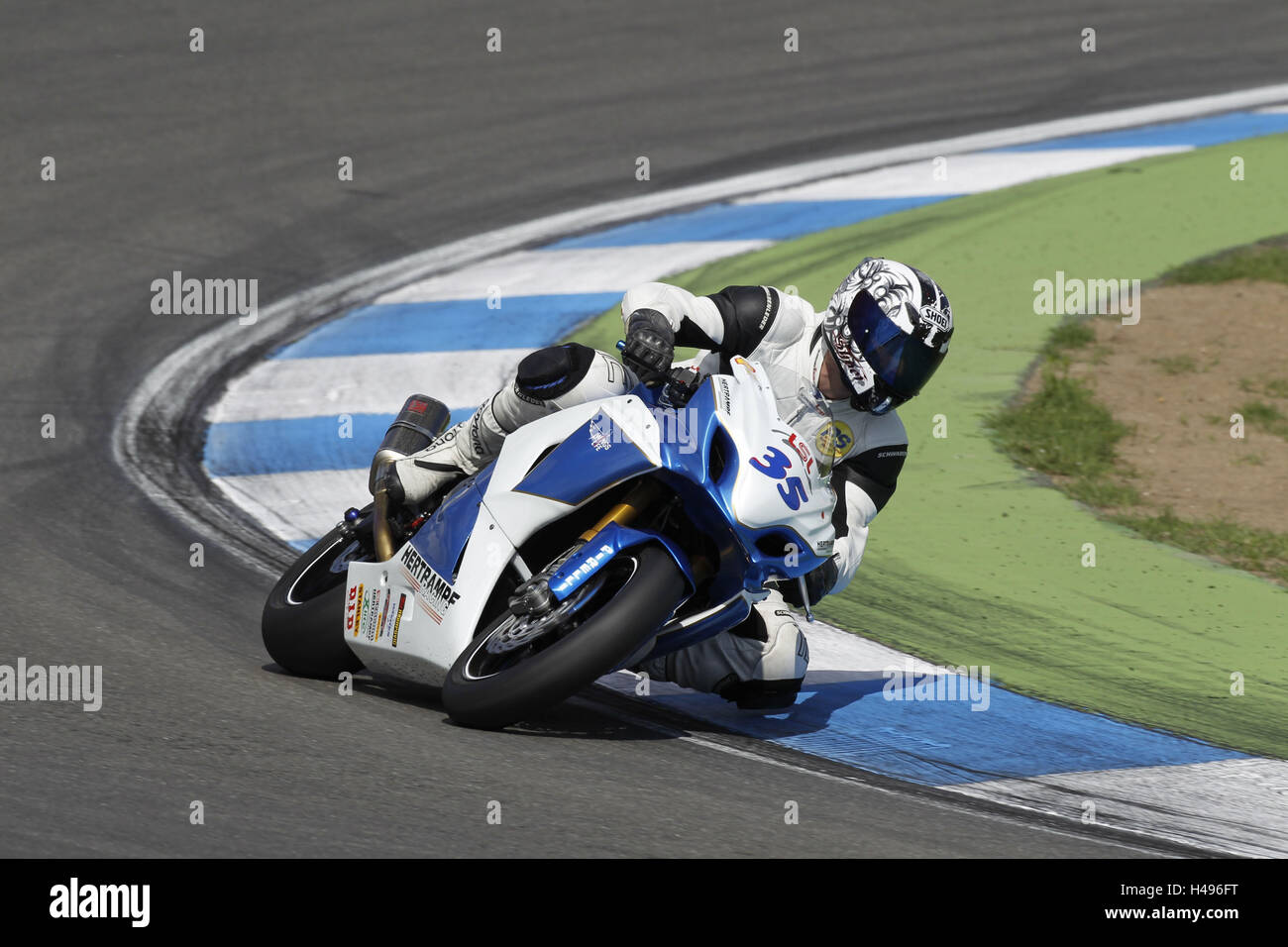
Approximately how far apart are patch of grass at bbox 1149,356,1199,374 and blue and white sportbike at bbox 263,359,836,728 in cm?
463

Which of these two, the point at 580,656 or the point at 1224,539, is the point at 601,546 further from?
the point at 1224,539

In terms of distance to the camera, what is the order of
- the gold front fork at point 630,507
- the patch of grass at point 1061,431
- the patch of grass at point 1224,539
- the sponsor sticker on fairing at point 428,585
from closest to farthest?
the gold front fork at point 630,507 → the sponsor sticker on fairing at point 428,585 → the patch of grass at point 1224,539 → the patch of grass at point 1061,431

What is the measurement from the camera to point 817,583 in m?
5.05

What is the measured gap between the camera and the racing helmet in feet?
16.4

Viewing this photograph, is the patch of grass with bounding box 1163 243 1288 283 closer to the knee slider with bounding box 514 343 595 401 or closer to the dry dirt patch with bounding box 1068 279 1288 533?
the dry dirt patch with bounding box 1068 279 1288 533

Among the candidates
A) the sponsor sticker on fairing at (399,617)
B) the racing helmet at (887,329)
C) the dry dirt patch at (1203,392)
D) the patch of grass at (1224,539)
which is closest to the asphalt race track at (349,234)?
the sponsor sticker on fairing at (399,617)

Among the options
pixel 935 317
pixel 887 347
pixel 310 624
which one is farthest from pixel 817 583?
pixel 310 624

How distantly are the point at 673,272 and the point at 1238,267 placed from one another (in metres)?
3.37

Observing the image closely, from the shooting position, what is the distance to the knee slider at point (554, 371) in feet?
15.9

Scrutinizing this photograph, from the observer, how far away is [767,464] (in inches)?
179

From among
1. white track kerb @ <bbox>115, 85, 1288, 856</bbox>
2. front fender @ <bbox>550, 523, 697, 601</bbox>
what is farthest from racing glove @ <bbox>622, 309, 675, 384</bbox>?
white track kerb @ <bbox>115, 85, 1288, 856</bbox>

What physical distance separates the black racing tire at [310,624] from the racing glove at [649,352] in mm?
1079

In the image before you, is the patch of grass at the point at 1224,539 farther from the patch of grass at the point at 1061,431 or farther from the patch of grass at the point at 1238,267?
the patch of grass at the point at 1238,267
